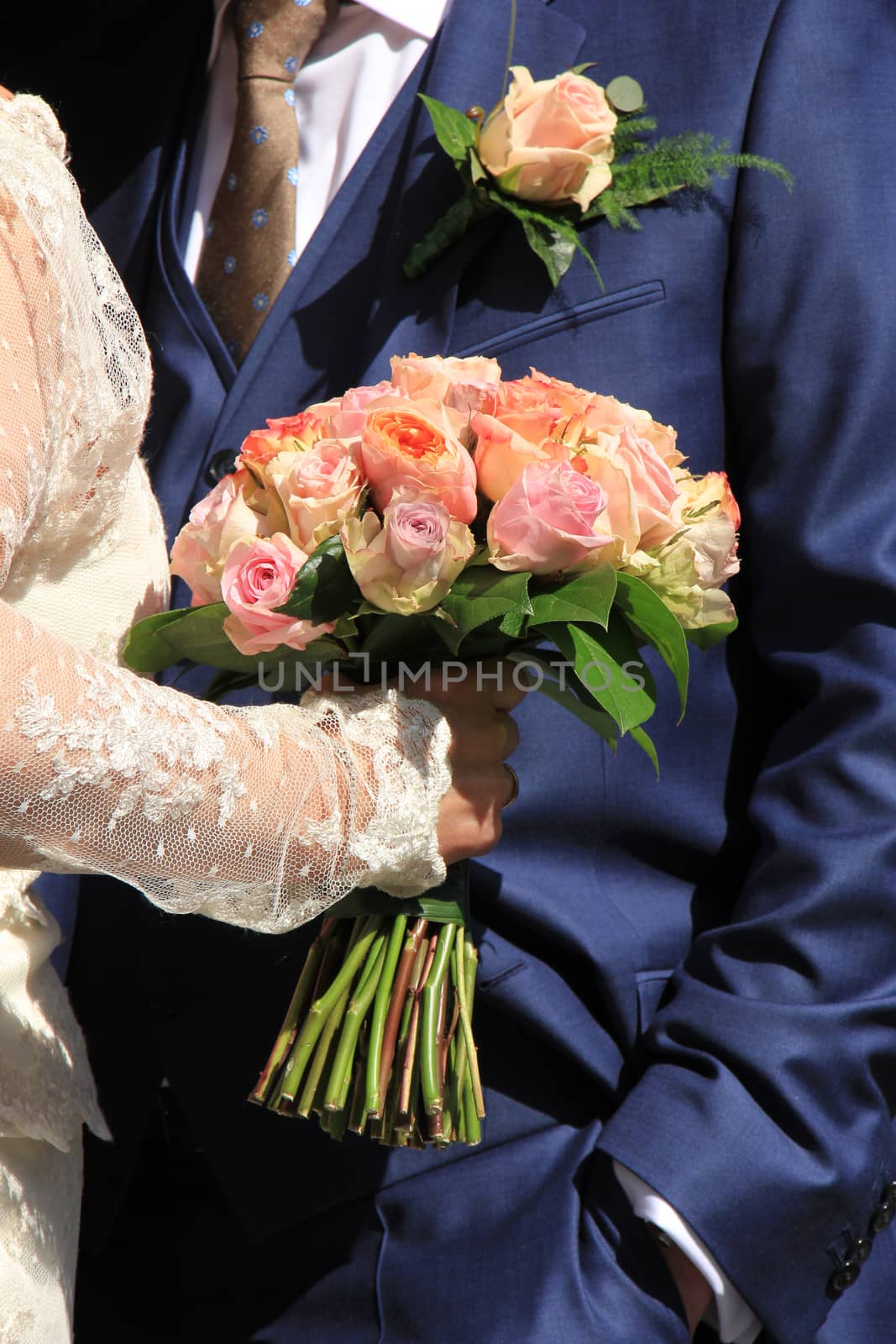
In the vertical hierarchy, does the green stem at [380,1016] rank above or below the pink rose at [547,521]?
below

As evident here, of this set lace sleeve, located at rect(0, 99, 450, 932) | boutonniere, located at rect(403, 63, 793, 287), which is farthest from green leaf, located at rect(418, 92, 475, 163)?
lace sleeve, located at rect(0, 99, 450, 932)

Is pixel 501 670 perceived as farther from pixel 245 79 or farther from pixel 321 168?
pixel 245 79

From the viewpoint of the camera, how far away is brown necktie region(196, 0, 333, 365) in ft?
6.69

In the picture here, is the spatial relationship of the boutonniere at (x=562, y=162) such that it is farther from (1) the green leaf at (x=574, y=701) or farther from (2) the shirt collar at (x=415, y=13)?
(1) the green leaf at (x=574, y=701)

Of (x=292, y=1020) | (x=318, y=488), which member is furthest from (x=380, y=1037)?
(x=318, y=488)

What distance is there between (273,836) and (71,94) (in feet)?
6.11

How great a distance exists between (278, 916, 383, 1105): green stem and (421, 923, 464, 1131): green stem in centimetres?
9

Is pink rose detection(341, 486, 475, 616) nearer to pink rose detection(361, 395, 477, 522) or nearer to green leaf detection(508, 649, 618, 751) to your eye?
pink rose detection(361, 395, 477, 522)

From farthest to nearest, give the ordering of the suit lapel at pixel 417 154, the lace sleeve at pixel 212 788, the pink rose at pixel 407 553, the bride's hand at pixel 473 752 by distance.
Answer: the suit lapel at pixel 417 154 → the bride's hand at pixel 473 752 → the pink rose at pixel 407 553 → the lace sleeve at pixel 212 788

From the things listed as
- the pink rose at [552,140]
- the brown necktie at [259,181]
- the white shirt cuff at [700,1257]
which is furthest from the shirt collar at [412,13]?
the white shirt cuff at [700,1257]

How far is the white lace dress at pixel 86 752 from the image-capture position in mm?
1155

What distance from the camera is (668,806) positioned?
1.89 m

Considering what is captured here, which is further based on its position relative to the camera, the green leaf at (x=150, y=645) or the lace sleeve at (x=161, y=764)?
the green leaf at (x=150, y=645)

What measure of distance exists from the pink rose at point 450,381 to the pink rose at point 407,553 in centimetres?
18
